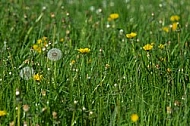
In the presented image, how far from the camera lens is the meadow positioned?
9.27 ft

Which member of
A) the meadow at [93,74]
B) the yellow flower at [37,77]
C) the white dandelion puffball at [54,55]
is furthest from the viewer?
the white dandelion puffball at [54,55]

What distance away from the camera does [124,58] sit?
3686 mm

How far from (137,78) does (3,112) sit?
833 millimetres

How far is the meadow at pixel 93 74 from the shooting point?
9.27 ft

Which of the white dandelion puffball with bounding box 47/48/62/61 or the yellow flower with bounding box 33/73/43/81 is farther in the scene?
the white dandelion puffball with bounding box 47/48/62/61

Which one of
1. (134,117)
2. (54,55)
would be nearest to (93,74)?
(54,55)

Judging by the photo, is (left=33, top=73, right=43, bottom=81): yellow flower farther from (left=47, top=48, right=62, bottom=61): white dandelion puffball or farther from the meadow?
(left=47, top=48, right=62, bottom=61): white dandelion puffball

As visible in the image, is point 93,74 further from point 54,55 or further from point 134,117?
point 134,117

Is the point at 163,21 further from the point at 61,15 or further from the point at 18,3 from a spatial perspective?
the point at 18,3

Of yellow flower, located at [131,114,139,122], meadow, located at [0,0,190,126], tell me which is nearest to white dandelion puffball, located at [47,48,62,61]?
meadow, located at [0,0,190,126]

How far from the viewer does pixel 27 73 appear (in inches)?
126

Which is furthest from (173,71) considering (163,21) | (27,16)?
(27,16)

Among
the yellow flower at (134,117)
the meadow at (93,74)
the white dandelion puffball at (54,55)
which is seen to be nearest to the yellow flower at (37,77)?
the meadow at (93,74)

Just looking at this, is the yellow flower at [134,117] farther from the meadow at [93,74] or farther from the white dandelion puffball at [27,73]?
the white dandelion puffball at [27,73]
